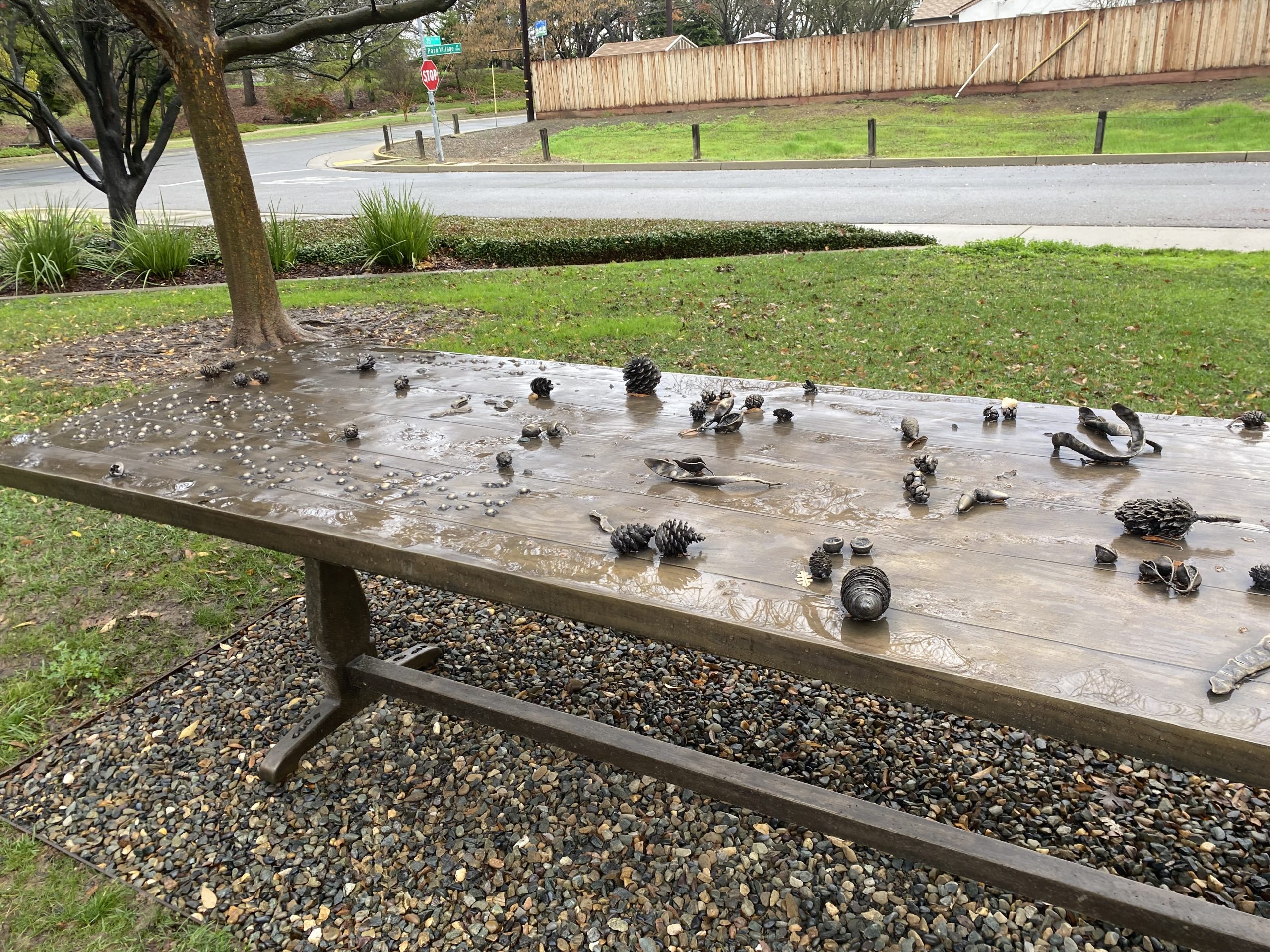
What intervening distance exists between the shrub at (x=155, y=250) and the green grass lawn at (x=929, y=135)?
1186 centimetres

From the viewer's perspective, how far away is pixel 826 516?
1.93 m

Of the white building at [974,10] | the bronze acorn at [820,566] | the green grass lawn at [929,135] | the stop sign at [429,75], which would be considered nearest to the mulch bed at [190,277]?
the bronze acorn at [820,566]

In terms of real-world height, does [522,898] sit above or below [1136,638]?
below

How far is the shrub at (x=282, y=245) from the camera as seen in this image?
8875 millimetres

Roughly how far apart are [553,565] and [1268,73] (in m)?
25.4

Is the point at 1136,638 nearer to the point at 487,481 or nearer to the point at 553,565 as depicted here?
the point at 553,565

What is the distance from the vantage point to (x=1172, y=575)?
5.12ft

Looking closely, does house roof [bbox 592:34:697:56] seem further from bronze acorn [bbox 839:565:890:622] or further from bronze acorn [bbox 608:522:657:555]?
bronze acorn [bbox 839:565:890:622]

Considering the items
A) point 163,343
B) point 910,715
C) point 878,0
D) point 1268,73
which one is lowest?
point 910,715

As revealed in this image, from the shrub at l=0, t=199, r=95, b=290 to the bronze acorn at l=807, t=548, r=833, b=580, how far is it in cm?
987

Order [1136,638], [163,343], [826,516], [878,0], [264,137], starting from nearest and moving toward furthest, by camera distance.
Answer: [1136,638], [826,516], [163,343], [264,137], [878,0]

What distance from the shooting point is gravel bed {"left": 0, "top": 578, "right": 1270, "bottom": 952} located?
2150mm

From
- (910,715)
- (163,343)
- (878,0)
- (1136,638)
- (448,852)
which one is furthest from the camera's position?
(878,0)

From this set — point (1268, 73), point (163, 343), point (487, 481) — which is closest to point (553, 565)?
point (487, 481)
